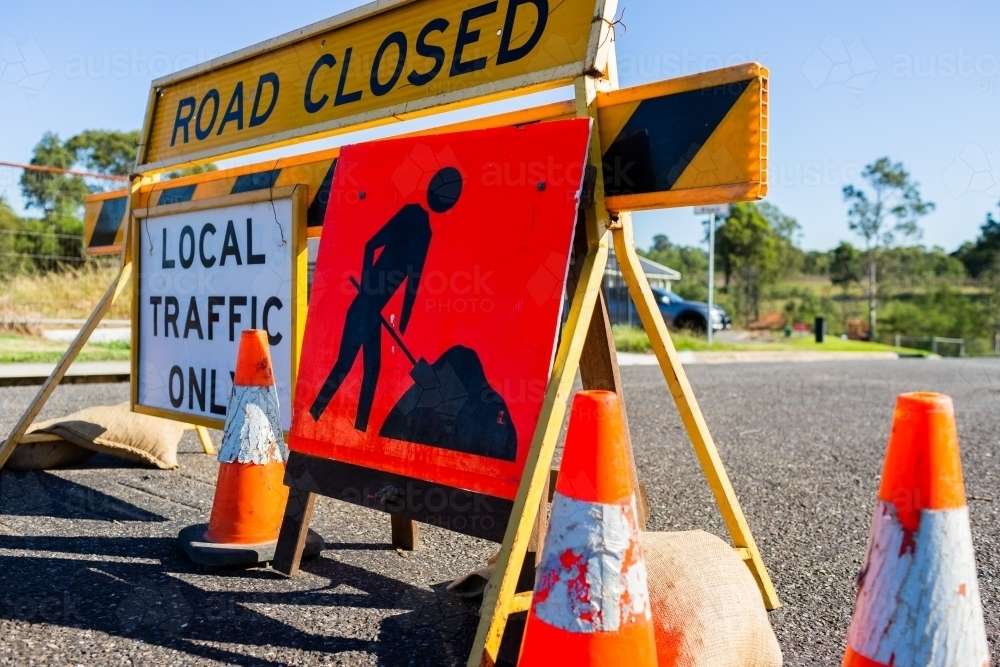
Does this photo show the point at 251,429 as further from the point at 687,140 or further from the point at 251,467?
the point at 687,140

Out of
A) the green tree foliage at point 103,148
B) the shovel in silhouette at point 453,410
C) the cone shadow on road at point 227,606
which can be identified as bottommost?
the cone shadow on road at point 227,606

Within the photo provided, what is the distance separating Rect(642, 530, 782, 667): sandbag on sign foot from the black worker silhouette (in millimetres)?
528

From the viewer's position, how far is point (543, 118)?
2.68m

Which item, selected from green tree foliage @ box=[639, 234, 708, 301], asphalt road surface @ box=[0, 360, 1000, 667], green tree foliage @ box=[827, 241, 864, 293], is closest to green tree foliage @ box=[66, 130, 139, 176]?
green tree foliage @ box=[639, 234, 708, 301]

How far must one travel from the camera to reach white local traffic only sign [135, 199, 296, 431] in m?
3.67

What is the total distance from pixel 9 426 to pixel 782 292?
55041 mm

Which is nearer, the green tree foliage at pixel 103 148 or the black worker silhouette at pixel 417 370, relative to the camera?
the black worker silhouette at pixel 417 370

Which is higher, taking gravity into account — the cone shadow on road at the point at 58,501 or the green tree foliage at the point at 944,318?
the green tree foliage at the point at 944,318

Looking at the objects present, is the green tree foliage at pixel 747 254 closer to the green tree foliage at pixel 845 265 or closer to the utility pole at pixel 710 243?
the green tree foliage at pixel 845 265

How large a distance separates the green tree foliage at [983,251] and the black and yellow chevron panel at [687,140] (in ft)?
201

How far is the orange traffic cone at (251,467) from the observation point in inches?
125

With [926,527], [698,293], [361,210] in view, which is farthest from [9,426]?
[698,293]

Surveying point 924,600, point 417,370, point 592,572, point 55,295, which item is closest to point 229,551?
point 417,370

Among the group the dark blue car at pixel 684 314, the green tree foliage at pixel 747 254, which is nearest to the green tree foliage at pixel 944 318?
the green tree foliage at pixel 747 254
